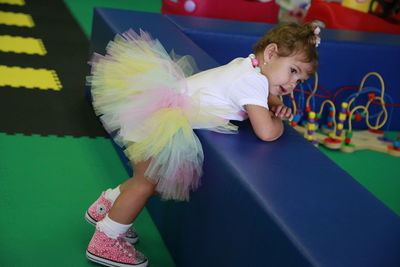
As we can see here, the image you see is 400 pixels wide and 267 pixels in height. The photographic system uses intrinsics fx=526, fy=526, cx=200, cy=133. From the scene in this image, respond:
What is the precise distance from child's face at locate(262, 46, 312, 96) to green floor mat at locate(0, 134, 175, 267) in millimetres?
707

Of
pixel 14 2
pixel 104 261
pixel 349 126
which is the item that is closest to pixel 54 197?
pixel 104 261

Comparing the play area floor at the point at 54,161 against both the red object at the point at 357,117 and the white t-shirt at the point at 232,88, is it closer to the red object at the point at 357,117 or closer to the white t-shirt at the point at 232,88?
the red object at the point at 357,117

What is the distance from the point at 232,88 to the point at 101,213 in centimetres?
65

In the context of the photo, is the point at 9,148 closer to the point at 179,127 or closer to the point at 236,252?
the point at 179,127

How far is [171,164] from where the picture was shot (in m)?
1.48

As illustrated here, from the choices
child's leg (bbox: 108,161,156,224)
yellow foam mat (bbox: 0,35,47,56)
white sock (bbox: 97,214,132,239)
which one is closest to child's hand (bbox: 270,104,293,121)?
child's leg (bbox: 108,161,156,224)

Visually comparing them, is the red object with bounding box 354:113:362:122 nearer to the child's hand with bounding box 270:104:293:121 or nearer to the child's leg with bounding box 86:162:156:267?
the child's hand with bounding box 270:104:293:121

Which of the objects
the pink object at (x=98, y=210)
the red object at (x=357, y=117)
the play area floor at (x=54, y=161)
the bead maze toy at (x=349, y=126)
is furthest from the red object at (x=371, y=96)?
the pink object at (x=98, y=210)

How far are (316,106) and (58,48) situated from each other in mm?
1867

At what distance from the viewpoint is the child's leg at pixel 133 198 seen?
1.64 m

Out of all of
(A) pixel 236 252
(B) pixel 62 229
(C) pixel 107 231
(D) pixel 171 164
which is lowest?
(B) pixel 62 229

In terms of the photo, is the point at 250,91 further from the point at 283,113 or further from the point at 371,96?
the point at 371,96

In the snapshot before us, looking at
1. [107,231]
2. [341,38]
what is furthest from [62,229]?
[341,38]

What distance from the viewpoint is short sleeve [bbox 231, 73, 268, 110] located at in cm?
157
